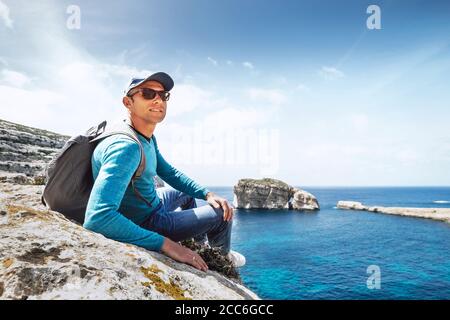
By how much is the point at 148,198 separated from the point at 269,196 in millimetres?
115644

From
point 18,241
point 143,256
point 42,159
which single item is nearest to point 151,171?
point 143,256

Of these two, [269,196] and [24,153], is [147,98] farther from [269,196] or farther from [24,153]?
[269,196]

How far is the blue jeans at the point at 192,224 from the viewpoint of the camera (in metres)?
3.42

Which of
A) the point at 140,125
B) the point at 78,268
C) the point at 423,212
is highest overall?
the point at 140,125

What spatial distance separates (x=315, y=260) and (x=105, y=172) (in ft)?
159

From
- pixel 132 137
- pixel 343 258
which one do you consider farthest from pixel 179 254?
pixel 343 258

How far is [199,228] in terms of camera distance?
3.61m

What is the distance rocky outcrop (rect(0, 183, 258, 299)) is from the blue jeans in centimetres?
67

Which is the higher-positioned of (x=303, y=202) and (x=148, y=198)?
(x=148, y=198)

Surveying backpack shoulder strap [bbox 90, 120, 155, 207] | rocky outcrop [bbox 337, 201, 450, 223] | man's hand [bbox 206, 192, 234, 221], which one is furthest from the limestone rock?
backpack shoulder strap [bbox 90, 120, 155, 207]

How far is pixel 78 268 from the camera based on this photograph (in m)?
2.00

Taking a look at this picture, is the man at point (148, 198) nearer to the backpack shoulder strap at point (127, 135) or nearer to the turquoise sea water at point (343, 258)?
the backpack shoulder strap at point (127, 135)

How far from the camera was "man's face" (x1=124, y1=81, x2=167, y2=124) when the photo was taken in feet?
11.5

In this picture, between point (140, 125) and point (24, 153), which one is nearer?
point (140, 125)
